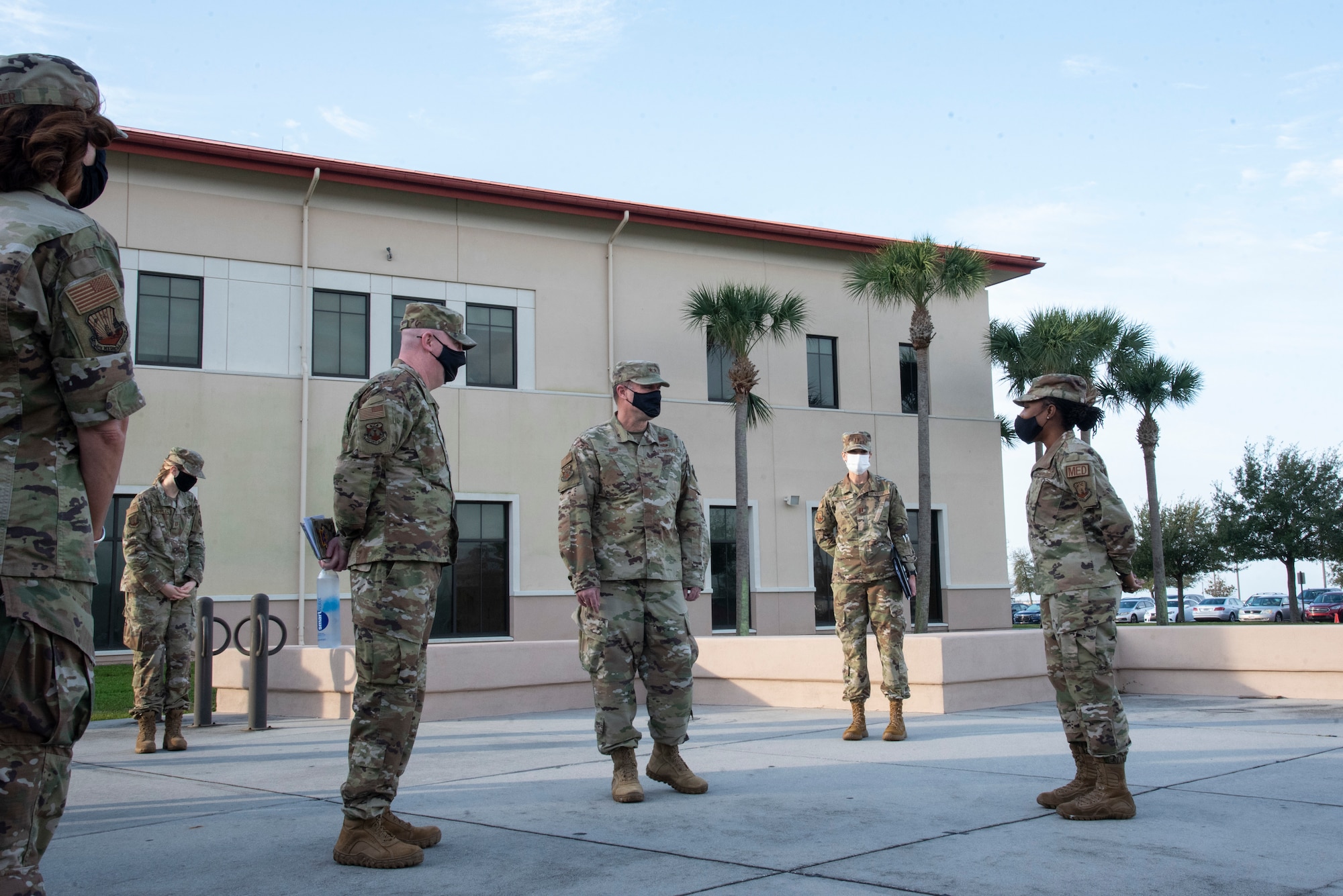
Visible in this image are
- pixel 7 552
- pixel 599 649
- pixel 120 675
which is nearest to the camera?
pixel 7 552

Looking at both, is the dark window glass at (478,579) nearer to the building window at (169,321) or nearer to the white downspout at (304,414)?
the white downspout at (304,414)

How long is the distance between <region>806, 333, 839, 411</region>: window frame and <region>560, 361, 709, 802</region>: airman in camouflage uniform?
1823cm

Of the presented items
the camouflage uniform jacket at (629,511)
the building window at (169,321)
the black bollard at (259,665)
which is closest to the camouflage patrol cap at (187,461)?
the black bollard at (259,665)

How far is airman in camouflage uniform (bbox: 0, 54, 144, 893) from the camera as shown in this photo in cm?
216

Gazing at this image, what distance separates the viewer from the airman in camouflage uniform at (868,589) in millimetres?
7738

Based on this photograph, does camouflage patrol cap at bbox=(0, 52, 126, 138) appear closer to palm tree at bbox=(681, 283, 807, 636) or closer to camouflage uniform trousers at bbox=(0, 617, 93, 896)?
camouflage uniform trousers at bbox=(0, 617, 93, 896)

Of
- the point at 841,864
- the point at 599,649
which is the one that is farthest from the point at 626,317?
the point at 841,864

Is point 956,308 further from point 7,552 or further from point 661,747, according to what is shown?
point 7,552

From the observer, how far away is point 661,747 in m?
5.53

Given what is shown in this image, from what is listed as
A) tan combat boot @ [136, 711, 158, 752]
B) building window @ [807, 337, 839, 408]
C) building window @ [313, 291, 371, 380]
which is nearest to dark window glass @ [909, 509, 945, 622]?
building window @ [807, 337, 839, 408]

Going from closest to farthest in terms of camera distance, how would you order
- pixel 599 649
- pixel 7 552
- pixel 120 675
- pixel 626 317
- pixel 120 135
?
1. pixel 7 552
2. pixel 120 135
3. pixel 599 649
4. pixel 120 675
5. pixel 626 317

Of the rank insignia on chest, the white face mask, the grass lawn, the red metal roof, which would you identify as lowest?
the grass lawn

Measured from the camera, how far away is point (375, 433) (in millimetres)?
4211

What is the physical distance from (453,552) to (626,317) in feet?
58.8
